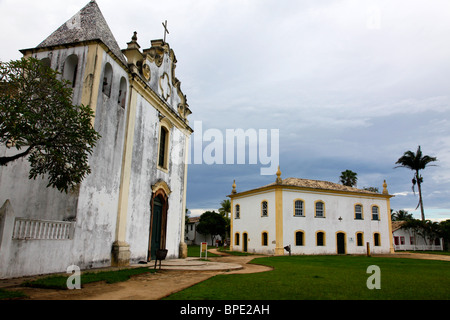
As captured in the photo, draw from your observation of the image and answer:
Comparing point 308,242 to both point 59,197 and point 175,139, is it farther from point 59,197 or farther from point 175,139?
point 59,197

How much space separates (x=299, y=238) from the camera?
99.1ft

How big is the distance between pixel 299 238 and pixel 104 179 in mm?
22718

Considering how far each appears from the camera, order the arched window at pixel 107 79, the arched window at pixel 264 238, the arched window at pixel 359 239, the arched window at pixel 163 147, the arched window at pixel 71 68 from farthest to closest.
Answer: the arched window at pixel 359 239, the arched window at pixel 264 238, the arched window at pixel 163 147, the arched window at pixel 107 79, the arched window at pixel 71 68

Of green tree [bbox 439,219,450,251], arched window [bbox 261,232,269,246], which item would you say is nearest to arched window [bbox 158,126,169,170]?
arched window [bbox 261,232,269,246]

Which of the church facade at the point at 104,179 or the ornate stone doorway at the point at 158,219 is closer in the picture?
the church facade at the point at 104,179

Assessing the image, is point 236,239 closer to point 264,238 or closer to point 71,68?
point 264,238

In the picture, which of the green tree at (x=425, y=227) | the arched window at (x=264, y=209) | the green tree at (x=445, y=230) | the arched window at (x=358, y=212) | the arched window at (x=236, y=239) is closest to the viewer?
the arched window at (x=264, y=209)

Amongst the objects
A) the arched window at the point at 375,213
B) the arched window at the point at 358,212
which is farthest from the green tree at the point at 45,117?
the arched window at the point at 375,213

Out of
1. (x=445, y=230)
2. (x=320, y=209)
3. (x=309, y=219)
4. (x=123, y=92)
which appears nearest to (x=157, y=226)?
(x=123, y=92)

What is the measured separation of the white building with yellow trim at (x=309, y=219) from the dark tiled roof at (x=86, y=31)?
67.1 feet

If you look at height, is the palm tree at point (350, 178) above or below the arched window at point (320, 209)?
above

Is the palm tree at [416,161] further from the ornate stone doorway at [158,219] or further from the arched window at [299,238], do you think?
the ornate stone doorway at [158,219]

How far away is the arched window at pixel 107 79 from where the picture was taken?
11.7 meters
